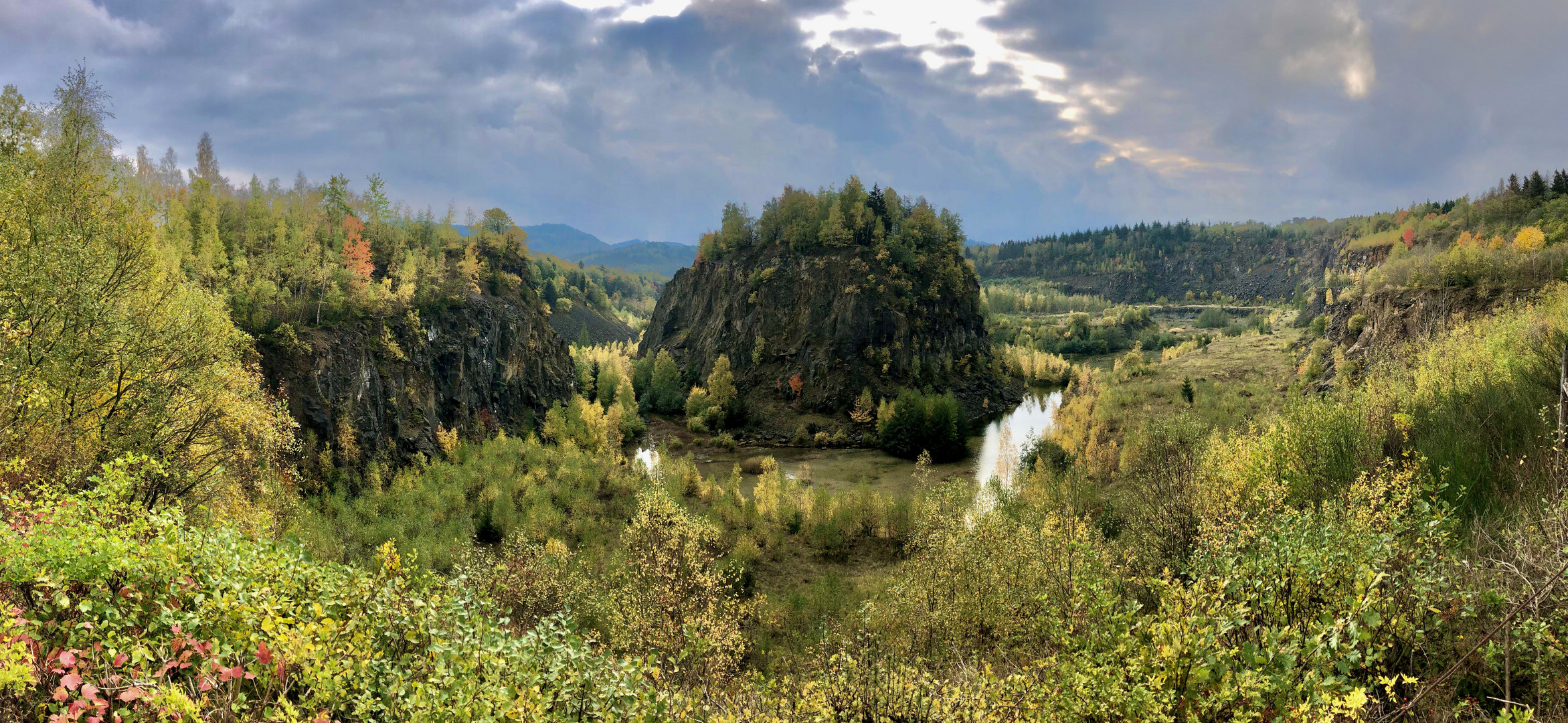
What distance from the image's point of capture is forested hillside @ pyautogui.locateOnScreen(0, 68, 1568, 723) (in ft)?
26.2

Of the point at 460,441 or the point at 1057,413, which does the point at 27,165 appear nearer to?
the point at 460,441

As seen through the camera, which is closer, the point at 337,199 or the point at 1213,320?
the point at 337,199

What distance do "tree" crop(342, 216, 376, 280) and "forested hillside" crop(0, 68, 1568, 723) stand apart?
498 mm

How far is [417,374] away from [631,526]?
27.4 metres

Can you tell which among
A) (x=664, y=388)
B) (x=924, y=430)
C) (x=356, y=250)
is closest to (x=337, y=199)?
(x=356, y=250)

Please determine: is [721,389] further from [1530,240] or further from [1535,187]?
[1535,187]

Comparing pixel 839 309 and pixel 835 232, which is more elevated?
pixel 835 232

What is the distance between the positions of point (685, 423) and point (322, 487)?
5309 centimetres

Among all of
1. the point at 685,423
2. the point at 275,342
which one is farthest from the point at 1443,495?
the point at 685,423

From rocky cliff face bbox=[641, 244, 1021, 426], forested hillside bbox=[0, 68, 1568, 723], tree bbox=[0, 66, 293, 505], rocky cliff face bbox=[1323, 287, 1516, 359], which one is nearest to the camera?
forested hillside bbox=[0, 68, 1568, 723]

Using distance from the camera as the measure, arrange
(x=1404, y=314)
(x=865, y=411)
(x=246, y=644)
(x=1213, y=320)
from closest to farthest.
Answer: (x=246, y=644) < (x=1404, y=314) < (x=865, y=411) < (x=1213, y=320)

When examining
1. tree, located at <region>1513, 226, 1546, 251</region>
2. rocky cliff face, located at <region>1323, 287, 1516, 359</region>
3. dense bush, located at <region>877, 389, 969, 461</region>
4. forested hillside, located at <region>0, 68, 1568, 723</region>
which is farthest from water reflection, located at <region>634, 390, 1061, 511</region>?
tree, located at <region>1513, 226, 1546, 251</region>

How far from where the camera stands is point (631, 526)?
34344 mm

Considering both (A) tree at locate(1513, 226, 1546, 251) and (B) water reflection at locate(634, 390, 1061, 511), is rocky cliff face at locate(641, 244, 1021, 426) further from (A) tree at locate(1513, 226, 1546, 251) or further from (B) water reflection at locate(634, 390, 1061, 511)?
(A) tree at locate(1513, 226, 1546, 251)
